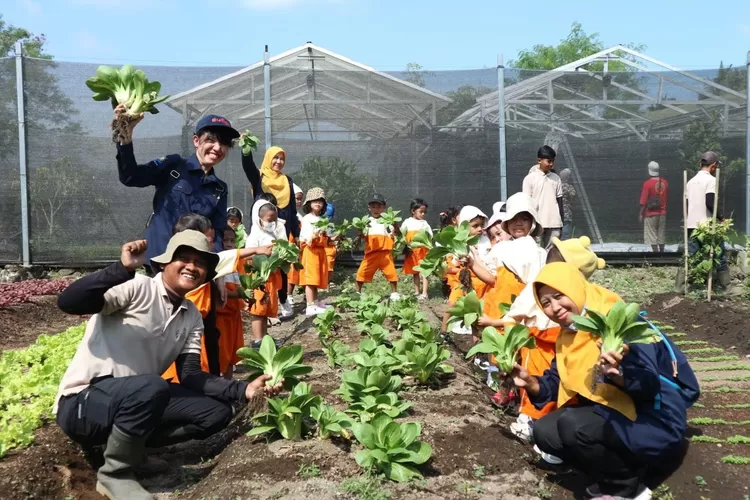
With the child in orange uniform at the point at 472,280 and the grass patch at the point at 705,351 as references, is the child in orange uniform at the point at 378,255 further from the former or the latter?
the grass patch at the point at 705,351

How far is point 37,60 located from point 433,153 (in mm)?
6103

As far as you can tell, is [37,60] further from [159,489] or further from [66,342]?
[159,489]

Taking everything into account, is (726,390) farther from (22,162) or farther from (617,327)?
(22,162)

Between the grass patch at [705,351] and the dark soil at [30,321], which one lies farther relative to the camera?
the dark soil at [30,321]

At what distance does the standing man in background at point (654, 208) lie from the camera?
37.3 ft

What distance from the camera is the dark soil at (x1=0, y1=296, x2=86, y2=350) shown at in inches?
299

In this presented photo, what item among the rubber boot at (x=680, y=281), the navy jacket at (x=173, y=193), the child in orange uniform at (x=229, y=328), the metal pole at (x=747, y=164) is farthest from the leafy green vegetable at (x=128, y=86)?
the metal pole at (x=747, y=164)

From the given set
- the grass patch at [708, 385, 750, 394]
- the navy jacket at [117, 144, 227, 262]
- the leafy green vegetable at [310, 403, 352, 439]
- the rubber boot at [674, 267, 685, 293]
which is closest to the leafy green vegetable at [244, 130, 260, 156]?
the navy jacket at [117, 144, 227, 262]

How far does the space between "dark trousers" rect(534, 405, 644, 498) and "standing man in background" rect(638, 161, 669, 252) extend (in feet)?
28.1

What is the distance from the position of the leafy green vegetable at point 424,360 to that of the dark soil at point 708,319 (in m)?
3.80

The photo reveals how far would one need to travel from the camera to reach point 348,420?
369cm

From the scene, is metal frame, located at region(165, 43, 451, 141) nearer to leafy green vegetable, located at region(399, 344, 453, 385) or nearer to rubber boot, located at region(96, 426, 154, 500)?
leafy green vegetable, located at region(399, 344, 453, 385)

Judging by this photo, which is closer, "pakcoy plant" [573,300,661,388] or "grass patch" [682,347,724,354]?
"pakcoy plant" [573,300,661,388]

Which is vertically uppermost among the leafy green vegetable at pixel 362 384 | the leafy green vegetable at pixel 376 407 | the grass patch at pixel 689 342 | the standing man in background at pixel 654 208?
the standing man in background at pixel 654 208
